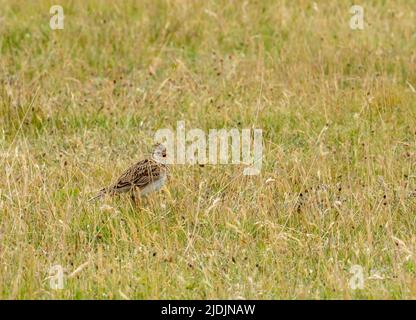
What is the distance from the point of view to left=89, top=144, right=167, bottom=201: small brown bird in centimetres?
772

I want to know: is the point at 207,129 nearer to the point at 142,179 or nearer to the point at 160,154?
the point at 160,154

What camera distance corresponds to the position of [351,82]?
10703 millimetres

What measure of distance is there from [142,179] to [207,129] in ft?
6.79

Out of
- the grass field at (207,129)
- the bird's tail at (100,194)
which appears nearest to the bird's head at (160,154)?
the grass field at (207,129)

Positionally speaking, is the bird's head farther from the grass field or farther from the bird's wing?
the grass field

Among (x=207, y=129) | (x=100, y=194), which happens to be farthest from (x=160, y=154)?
(x=207, y=129)

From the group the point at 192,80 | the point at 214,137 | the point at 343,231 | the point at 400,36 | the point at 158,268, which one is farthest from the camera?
the point at 400,36

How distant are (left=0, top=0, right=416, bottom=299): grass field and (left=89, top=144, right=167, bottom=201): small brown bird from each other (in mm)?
116

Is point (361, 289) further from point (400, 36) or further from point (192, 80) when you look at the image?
point (400, 36)

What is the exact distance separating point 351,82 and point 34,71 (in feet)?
11.2

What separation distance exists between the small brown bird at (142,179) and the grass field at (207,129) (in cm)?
12

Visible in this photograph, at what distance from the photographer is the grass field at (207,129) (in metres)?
6.62
